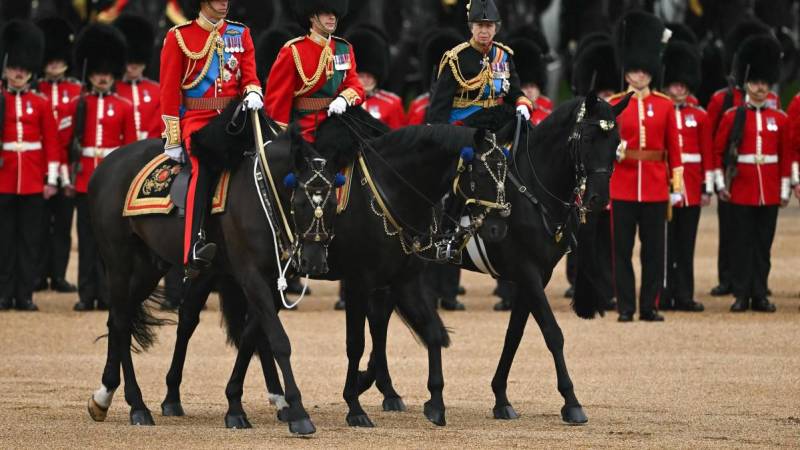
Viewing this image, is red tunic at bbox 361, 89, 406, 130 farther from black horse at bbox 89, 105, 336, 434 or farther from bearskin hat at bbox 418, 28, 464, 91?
black horse at bbox 89, 105, 336, 434

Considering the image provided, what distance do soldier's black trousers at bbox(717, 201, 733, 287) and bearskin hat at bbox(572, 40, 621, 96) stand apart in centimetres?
116

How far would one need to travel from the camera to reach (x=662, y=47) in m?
12.5

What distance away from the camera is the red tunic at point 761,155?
1291cm

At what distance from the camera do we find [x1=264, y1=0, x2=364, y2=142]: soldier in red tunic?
847cm


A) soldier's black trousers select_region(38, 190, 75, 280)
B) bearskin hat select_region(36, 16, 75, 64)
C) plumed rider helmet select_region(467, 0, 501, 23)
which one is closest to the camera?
plumed rider helmet select_region(467, 0, 501, 23)

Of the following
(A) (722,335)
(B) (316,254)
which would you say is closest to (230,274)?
(B) (316,254)

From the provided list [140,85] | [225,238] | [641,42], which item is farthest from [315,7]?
[140,85]

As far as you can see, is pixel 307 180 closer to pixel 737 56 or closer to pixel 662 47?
pixel 662 47

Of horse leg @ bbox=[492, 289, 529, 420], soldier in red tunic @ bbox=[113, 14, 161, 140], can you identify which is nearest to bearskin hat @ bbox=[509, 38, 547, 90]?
soldier in red tunic @ bbox=[113, 14, 161, 140]

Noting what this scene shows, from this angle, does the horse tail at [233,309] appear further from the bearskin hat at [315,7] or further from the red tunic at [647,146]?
the red tunic at [647,146]

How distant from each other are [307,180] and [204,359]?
333 cm

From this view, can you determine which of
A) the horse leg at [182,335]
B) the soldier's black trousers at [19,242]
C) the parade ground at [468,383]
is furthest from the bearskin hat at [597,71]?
the horse leg at [182,335]

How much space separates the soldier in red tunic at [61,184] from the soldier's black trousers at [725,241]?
Answer: 456 cm

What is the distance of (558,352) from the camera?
8.08 m
